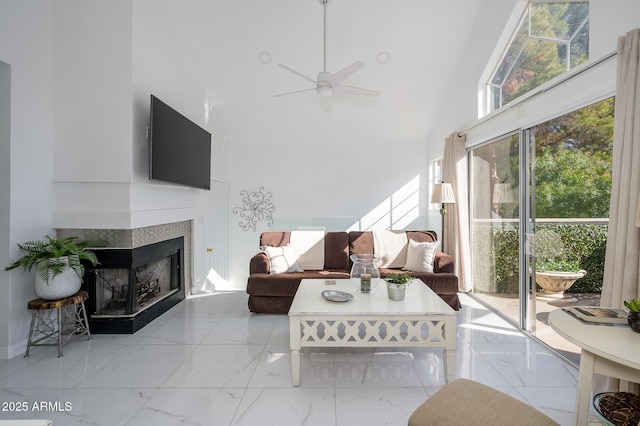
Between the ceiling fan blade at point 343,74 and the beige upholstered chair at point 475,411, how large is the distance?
110 inches

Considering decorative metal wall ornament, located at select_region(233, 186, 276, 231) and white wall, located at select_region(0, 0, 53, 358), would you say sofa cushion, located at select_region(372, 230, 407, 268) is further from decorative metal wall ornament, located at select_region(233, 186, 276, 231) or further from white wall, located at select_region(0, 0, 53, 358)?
white wall, located at select_region(0, 0, 53, 358)

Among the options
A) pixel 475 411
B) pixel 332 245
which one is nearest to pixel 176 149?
pixel 332 245

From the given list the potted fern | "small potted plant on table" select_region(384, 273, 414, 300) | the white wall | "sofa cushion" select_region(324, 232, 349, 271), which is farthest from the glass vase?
the white wall

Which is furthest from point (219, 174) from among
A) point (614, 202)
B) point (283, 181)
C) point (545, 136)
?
point (614, 202)

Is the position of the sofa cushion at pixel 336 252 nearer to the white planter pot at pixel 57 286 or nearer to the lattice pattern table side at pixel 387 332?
the lattice pattern table side at pixel 387 332

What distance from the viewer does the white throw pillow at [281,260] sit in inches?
162

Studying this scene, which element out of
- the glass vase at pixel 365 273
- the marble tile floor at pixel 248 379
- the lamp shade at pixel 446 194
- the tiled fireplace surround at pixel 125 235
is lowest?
the marble tile floor at pixel 248 379

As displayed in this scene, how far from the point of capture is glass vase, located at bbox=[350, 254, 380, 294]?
9.06 feet

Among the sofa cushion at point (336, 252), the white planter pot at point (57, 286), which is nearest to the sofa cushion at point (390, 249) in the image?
the sofa cushion at point (336, 252)

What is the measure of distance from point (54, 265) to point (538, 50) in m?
4.60

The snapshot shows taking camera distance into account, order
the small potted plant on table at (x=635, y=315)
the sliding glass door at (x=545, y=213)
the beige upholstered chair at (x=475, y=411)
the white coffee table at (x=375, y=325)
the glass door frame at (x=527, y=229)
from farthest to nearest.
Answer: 1. the glass door frame at (x=527, y=229)
2. the sliding glass door at (x=545, y=213)
3. the white coffee table at (x=375, y=325)
4. the small potted plant on table at (x=635, y=315)
5. the beige upholstered chair at (x=475, y=411)

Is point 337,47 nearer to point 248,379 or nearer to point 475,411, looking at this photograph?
point 248,379

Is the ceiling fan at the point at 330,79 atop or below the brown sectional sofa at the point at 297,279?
atop

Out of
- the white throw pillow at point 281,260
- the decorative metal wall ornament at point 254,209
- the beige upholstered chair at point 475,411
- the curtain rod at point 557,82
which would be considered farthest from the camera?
the decorative metal wall ornament at point 254,209
